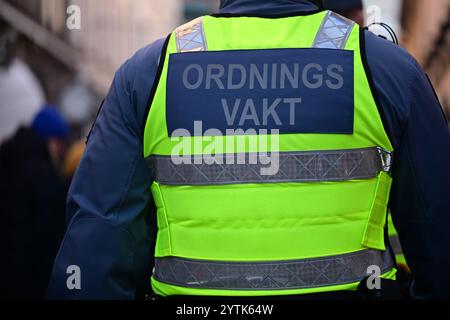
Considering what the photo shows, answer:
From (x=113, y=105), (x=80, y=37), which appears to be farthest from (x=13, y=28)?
(x=113, y=105)

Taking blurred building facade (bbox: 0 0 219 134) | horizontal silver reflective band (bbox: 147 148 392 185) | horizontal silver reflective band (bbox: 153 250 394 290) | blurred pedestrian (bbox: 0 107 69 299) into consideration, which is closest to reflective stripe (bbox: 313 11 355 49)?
horizontal silver reflective band (bbox: 147 148 392 185)

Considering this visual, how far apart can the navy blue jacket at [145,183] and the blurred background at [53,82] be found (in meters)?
0.52

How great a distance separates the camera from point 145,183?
259cm

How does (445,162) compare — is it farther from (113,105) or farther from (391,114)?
(113,105)

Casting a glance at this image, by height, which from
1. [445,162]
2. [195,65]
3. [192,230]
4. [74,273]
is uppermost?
[195,65]

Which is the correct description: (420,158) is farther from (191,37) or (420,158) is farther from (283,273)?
(191,37)

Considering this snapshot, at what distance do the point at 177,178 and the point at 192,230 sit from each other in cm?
16

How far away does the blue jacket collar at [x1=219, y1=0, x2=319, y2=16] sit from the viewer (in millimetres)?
2596

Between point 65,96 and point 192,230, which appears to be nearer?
point 192,230

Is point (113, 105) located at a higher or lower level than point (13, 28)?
higher

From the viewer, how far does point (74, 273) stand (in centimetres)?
252

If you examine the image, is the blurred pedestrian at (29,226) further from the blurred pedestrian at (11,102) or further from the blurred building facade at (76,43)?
the blurred building facade at (76,43)

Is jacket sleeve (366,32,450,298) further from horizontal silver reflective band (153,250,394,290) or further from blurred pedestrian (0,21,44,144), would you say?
blurred pedestrian (0,21,44,144)

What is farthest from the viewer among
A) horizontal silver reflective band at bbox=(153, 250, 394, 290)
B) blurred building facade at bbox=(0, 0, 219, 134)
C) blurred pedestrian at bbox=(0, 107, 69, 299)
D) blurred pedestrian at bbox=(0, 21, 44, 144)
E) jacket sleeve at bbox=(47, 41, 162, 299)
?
blurred building facade at bbox=(0, 0, 219, 134)
